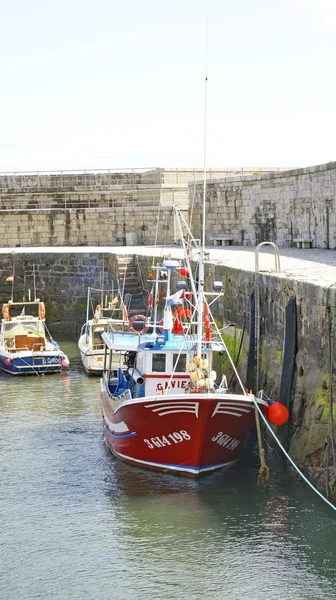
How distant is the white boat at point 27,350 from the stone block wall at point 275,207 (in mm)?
7298

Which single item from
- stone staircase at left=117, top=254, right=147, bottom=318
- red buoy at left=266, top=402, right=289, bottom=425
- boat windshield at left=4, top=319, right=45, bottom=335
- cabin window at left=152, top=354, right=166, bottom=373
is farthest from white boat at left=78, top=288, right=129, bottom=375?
red buoy at left=266, top=402, right=289, bottom=425

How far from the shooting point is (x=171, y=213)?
3659cm

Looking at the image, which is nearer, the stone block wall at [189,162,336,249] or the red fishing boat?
the red fishing boat

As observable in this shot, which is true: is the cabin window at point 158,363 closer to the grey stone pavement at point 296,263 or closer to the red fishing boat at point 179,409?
the red fishing boat at point 179,409

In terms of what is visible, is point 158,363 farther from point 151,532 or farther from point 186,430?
point 151,532

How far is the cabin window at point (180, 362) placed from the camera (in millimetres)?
15016

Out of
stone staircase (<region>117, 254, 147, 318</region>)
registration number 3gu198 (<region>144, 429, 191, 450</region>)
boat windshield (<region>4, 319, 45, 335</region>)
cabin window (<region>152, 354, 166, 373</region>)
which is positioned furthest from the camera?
stone staircase (<region>117, 254, 147, 318</region>)

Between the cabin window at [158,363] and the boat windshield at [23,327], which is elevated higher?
the cabin window at [158,363]

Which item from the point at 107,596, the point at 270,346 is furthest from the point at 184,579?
the point at 270,346

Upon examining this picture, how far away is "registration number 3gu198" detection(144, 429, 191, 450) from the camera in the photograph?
1393cm

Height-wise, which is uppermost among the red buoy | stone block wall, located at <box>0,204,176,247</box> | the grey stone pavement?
stone block wall, located at <box>0,204,176,247</box>

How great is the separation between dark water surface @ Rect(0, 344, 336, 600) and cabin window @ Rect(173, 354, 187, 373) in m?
1.71

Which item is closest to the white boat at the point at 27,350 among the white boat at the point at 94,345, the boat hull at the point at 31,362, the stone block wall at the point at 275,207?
the boat hull at the point at 31,362

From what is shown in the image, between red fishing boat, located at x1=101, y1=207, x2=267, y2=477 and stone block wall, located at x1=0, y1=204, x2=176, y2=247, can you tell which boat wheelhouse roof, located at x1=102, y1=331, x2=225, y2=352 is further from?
stone block wall, located at x1=0, y1=204, x2=176, y2=247
